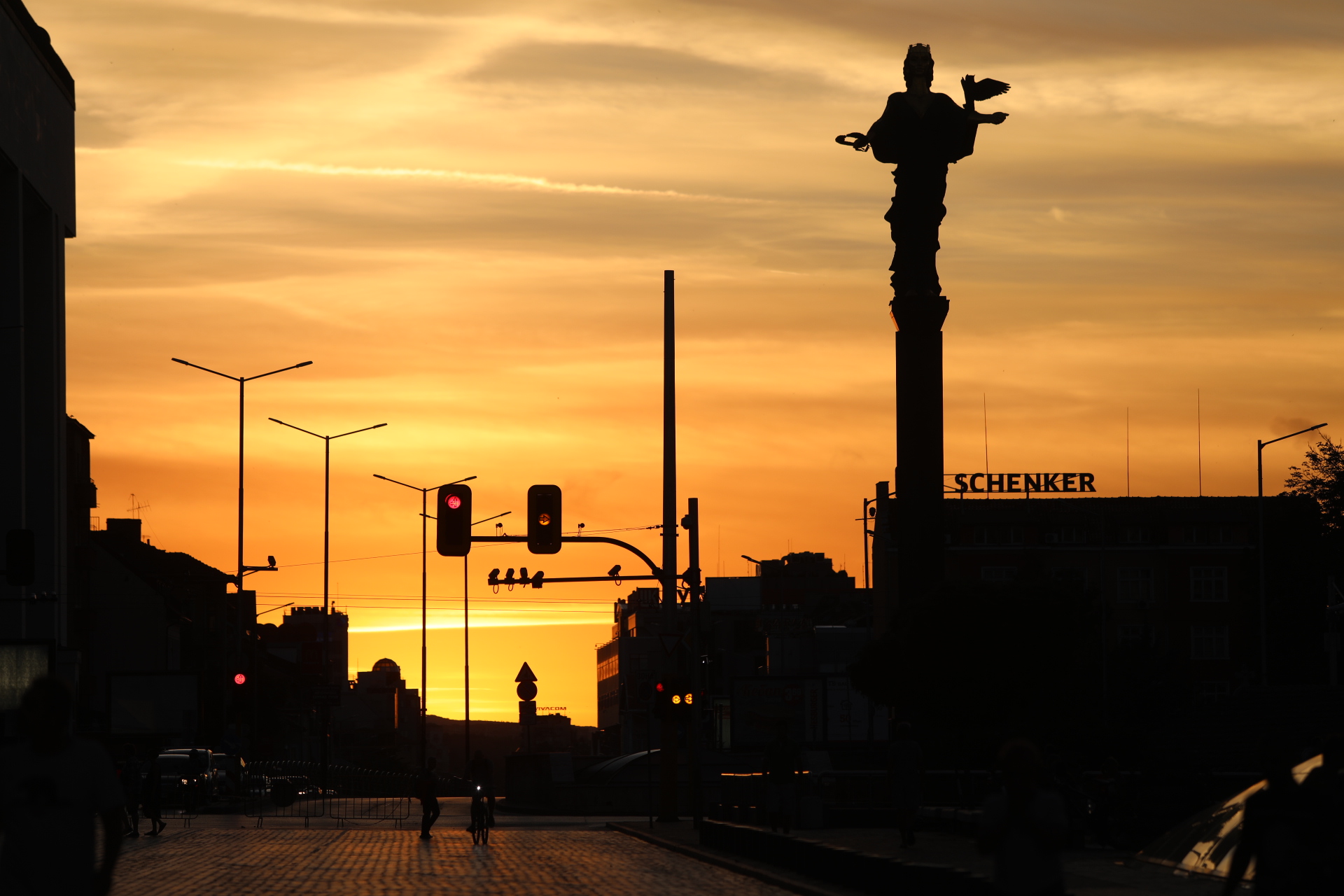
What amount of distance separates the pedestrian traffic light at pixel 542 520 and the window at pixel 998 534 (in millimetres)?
83821

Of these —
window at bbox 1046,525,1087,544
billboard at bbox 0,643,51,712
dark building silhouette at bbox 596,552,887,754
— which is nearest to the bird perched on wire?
dark building silhouette at bbox 596,552,887,754

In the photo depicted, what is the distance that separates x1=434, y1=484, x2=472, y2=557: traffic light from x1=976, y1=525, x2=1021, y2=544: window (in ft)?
279

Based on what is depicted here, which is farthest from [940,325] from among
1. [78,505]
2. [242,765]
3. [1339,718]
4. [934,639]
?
[78,505]

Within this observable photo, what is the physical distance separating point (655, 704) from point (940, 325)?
61.6 feet

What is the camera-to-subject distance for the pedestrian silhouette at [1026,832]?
31.6ft

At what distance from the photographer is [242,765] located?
61.4 metres

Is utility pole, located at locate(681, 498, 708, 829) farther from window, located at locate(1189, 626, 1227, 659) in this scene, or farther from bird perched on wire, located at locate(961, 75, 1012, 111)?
window, located at locate(1189, 626, 1227, 659)

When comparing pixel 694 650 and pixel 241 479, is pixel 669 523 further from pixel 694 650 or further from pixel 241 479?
pixel 241 479

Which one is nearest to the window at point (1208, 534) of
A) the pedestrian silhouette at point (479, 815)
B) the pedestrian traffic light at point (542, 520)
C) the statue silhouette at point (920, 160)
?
the statue silhouette at point (920, 160)

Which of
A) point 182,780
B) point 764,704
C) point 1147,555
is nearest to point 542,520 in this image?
point 182,780

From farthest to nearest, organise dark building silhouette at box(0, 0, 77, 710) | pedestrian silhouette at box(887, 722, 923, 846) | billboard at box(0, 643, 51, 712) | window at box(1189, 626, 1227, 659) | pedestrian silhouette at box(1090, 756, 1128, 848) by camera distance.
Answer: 1. window at box(1189, 626, 1227, 659)
2. dark building silhouette at box(0, 0, 77, 710)
3. billboard at box(0, 643, 51, 712)
4. pedestrian silhouette at box(1090, 756, 1128, 848)
5. pedestrian silhouette at box(887, 722, 923, 846)

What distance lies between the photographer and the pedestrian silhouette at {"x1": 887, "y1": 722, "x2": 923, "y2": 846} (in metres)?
26.2

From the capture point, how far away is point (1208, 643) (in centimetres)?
11056

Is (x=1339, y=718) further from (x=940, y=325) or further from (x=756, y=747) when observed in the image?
(x=756, y=747)
